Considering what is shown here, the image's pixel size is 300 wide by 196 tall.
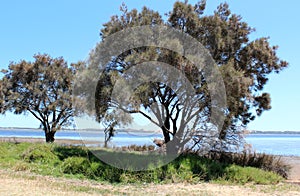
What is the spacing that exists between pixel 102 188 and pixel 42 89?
1481cm

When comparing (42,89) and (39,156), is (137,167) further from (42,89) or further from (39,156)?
(42,89)

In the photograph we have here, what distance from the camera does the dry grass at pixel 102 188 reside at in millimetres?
7693

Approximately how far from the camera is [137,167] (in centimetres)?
1095

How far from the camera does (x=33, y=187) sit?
26.1 ft

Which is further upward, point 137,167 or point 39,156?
point 39,156

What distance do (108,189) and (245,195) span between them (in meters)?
4.08

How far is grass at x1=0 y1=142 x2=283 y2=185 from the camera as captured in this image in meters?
10.4

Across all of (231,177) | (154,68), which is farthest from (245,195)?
(154,68)

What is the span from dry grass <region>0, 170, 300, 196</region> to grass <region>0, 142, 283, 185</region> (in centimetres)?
62

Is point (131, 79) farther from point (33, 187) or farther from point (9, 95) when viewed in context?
point (9, 95)

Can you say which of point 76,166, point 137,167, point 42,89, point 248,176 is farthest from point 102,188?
point 42,89

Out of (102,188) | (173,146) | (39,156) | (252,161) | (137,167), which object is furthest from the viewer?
(173,146)

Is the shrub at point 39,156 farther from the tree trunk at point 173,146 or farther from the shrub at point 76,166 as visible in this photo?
the tree trunk at point 173,146

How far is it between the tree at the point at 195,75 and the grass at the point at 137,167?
169 centimetres
